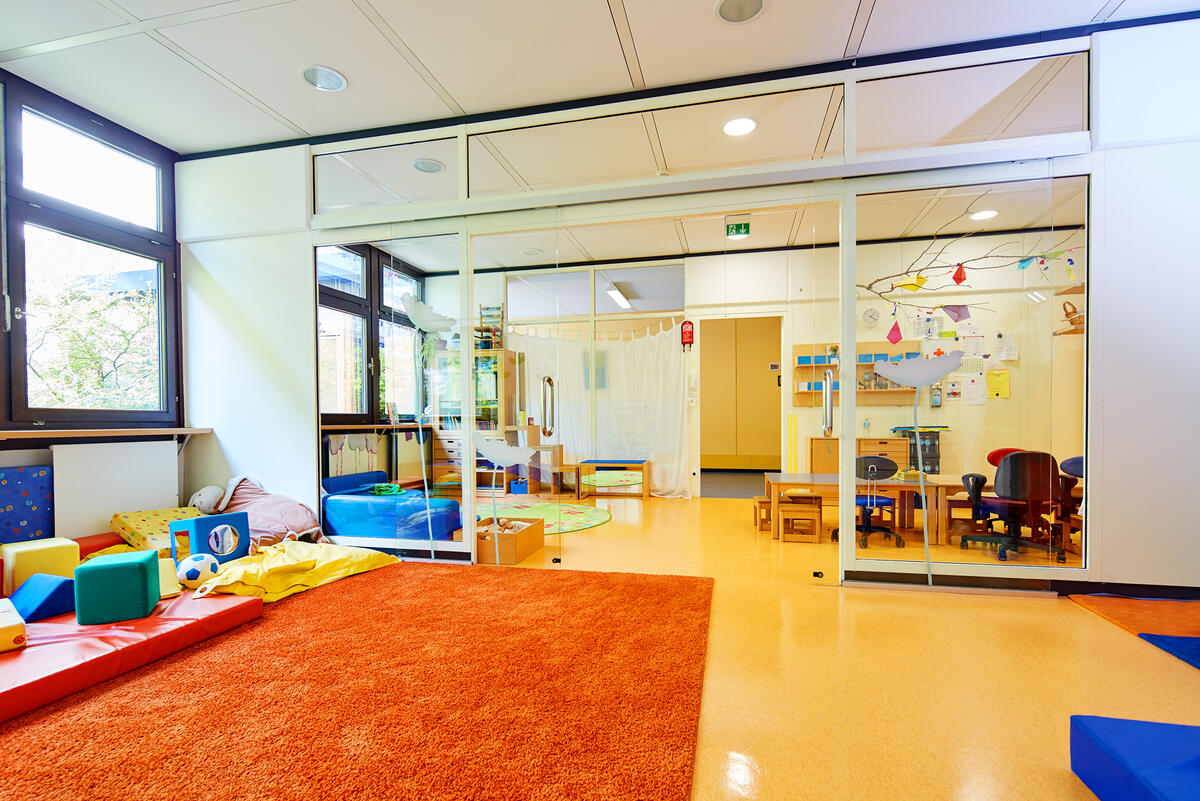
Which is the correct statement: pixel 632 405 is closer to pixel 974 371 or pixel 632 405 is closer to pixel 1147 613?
pixel 974 371

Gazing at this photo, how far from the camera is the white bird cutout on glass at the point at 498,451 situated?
12.3 ft

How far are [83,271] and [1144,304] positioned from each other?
267 inches

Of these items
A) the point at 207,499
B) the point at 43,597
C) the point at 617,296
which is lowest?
the point at 43,597

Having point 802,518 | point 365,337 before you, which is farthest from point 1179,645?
point 365,337

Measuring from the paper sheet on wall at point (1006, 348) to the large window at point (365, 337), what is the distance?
3.79 metres

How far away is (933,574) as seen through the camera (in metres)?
3.19

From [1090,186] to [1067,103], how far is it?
52 centimetres

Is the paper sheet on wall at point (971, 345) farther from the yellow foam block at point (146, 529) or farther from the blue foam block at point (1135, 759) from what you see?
the yellow foam block at point (146, 529)

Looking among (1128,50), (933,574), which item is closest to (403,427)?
(933,574)

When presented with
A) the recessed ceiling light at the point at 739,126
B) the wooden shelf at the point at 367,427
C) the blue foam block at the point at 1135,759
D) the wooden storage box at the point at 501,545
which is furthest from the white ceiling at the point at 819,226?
the blue foam block at the point at 1135,759

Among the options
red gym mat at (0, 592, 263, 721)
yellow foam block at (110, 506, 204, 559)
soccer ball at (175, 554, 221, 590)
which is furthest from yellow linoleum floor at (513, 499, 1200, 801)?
yellow foam block at (110, 506, 204, 559)

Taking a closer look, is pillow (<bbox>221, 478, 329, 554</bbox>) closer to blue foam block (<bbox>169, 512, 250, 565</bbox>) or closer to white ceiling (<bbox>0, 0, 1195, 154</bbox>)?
blue foam block (<bbox>169, 512, 250, 565</bbox>)

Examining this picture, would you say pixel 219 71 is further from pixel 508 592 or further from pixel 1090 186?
pixel 1090 186

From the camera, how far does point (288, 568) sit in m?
3.12
